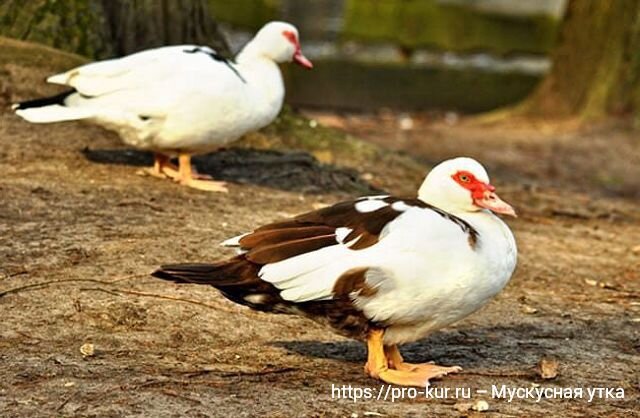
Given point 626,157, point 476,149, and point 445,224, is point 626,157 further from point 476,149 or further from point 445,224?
point 445,224

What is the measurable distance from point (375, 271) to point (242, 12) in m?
9.65

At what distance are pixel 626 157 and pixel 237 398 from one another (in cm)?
806

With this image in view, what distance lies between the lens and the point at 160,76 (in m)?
6.62

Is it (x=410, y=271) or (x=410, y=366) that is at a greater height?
(x=410, y=271)

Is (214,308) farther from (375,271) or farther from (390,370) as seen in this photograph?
(375,271)

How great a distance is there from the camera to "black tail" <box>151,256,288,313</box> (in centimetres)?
427

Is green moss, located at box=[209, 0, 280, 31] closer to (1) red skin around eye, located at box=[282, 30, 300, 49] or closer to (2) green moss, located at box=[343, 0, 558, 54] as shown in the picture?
(2) green moss, located at box=[343, 0, 558, 54]

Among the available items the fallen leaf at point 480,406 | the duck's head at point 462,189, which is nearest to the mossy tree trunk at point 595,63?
the duck's head at point 462,189

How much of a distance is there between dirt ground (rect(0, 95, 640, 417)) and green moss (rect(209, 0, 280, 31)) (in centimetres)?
549

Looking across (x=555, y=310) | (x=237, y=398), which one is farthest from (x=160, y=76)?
(x=237, y=398)

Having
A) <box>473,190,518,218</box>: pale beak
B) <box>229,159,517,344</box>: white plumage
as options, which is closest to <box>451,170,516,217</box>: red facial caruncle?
<box>473,190,518,218</box>: pale beak

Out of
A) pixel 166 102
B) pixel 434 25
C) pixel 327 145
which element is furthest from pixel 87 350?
pixel 434 25

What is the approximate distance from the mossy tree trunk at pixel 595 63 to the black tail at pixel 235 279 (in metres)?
8.84

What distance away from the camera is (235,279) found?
14.1 feet
